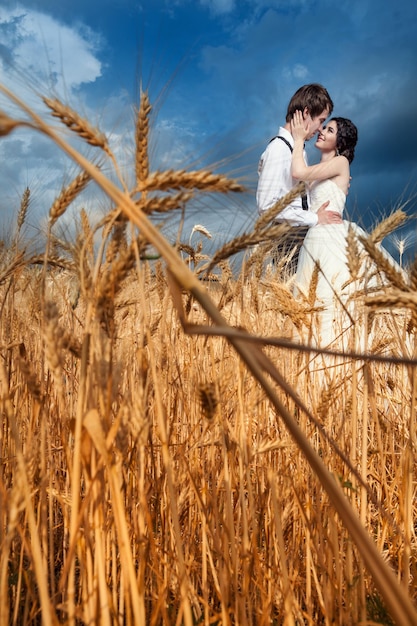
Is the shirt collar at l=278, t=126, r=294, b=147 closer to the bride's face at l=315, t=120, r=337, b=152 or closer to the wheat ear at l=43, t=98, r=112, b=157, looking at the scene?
the bride's face at l=315, t=120, r=337, b=152

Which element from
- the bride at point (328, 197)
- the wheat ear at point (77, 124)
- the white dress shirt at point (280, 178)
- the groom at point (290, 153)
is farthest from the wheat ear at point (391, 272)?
the groom at point (290, 153)

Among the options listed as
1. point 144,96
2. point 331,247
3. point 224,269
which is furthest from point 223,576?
point 331,247

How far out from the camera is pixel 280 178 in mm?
4297

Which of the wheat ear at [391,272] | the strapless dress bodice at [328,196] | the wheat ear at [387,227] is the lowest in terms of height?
the wheat ear at [391,272]

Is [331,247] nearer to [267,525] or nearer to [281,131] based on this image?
[281,131]

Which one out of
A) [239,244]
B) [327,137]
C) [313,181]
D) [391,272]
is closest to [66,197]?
[239,244]

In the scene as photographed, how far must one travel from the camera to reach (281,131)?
14.8ft

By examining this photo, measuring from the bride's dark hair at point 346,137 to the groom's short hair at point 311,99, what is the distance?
366mm

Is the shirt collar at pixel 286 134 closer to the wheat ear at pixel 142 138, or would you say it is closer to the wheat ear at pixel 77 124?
the wheat ear at pixel 142 138

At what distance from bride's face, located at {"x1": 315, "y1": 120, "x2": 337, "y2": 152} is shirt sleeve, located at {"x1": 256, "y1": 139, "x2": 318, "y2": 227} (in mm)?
551

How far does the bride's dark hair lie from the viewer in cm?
477

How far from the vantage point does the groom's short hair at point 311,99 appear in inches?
171

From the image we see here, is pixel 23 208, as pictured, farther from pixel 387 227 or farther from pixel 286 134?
pixel 286 134

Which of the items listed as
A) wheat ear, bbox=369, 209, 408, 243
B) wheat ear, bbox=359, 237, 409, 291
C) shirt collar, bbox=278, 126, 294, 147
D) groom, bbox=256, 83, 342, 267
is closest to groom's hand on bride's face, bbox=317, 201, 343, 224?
groom, bbox=256, 83, 342, 267
